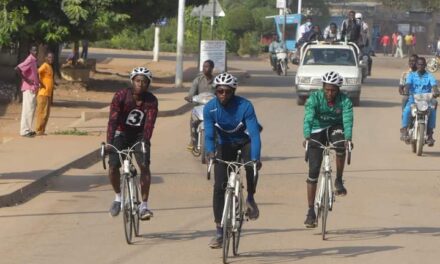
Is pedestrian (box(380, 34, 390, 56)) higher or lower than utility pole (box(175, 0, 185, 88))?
lower

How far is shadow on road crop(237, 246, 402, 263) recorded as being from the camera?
9898mm

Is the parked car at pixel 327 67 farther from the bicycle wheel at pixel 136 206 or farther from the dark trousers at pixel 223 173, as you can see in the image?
the dark trousers at pixel 223 173

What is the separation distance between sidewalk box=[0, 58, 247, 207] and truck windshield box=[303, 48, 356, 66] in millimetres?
5565

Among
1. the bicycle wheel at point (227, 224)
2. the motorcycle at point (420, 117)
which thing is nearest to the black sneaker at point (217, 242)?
the bicycle wheel at point (227, 224)

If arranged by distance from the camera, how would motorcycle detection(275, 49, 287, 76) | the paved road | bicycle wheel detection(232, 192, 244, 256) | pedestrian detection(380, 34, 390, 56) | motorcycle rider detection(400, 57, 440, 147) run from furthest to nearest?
pedestrian detection(380, 34, 390, 56)
motorcycle detection(275, 49, 287, 76)
motorcycle rider detection(400, 57, 440, 147)
the paved road
bicycle wheel detection(232, 192, 244, 256)

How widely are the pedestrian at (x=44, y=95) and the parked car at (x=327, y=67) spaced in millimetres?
9820

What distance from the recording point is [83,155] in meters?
17.1

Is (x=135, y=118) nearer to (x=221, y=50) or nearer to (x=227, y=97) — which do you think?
(x=227, y=97)

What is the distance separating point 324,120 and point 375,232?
53.7 inches

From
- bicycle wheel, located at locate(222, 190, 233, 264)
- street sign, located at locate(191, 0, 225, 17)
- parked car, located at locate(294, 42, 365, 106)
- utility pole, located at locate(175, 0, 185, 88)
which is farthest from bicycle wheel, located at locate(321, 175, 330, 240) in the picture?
street sign, located at locate(191, 0, 225, 17)

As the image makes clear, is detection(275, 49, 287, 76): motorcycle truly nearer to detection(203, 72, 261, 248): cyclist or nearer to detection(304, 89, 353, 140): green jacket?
detection(304, 89, 353, 140): green jacket

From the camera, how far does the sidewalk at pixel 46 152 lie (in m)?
13.9

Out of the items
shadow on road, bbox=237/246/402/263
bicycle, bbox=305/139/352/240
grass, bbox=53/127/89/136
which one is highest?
bicycle, bbox=305/139/352/240

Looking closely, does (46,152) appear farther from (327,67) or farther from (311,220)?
(327,67)
